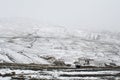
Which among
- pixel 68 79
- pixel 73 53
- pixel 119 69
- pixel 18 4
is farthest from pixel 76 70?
pixel 18 4

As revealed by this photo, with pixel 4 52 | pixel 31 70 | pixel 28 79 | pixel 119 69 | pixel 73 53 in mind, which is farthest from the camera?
pixel 73 53

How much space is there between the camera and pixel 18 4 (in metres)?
137

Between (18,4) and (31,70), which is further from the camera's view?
(18,4)

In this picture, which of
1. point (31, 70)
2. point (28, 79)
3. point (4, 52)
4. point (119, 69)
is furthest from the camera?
point (4, 52)

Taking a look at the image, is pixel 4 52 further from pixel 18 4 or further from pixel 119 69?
pixel 18 4

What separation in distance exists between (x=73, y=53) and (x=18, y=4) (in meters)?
116

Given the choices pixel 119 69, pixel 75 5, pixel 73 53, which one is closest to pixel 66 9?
pixel 75 5

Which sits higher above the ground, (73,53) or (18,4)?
(18,4)

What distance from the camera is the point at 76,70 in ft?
57.6

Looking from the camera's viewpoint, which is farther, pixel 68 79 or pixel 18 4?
pixel 18 4

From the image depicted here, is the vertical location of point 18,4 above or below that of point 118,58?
above

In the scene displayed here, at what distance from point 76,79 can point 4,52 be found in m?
12.6

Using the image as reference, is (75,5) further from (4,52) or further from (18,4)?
(4,52)

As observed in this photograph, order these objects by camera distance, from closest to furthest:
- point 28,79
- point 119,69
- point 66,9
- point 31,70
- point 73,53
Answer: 1. point 28,79
2. point 31,70
3. point 119,69
4. point 73,53
5. point 66,9
